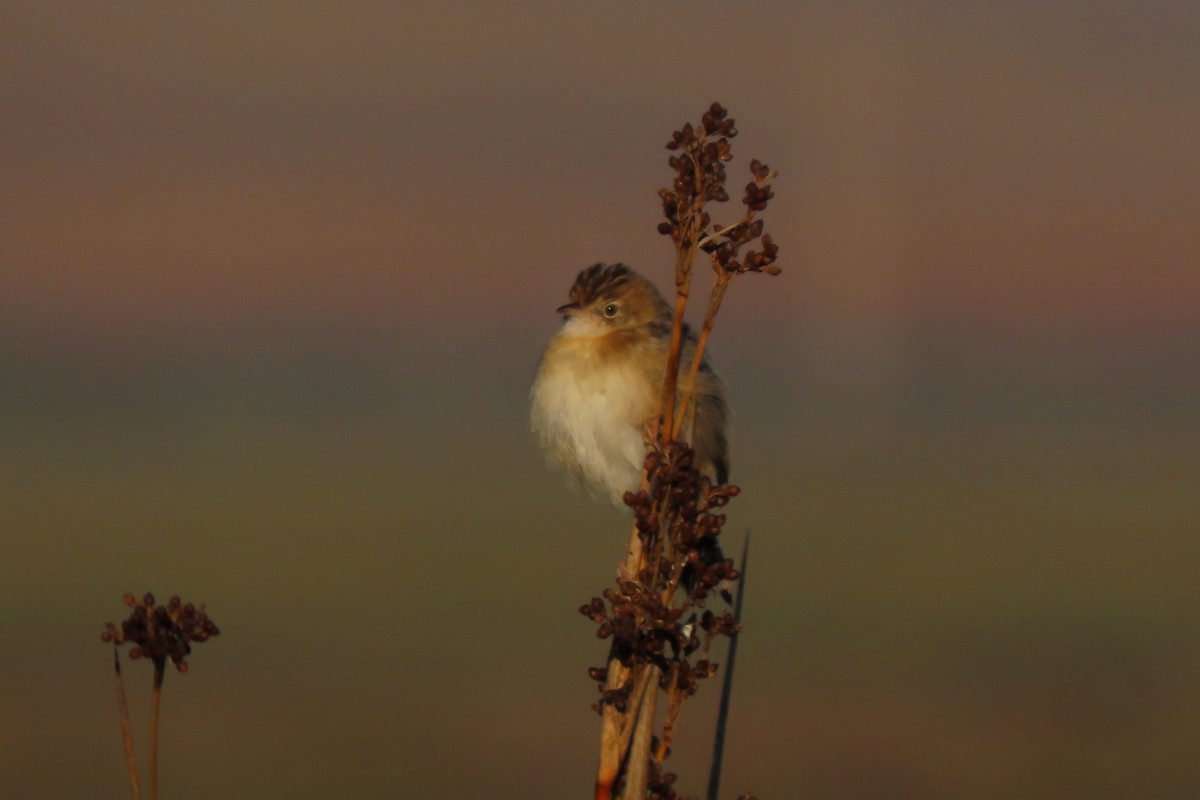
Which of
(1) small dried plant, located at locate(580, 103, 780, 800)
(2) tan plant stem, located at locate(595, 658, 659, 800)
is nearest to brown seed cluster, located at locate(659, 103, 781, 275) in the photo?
(1) small dried plant, located at locate(580, 103, 780, 800)

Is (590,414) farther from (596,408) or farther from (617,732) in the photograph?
(617,732)

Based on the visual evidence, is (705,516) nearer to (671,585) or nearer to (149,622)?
(671,585)

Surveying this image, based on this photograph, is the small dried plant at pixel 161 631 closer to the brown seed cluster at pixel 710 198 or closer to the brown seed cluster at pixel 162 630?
the brown seed cluster at pixel 162 630

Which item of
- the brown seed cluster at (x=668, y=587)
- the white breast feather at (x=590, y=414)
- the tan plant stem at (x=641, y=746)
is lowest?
the tan plant stem at (x=641, y=746)

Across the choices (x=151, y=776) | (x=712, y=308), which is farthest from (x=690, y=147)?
(x=151, y=776)

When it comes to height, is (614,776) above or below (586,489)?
below

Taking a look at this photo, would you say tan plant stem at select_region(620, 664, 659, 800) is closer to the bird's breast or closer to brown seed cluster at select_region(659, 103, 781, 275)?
brown seed cluster at select_region(659, 103, 781, 275)

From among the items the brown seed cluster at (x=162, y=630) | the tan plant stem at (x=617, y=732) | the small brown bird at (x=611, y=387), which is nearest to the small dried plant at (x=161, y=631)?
the brown seed cluster at (x=162, y=630)
